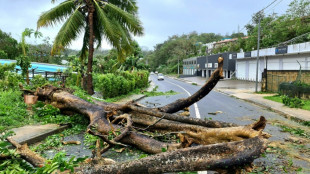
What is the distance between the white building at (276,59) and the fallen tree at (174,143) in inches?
1017

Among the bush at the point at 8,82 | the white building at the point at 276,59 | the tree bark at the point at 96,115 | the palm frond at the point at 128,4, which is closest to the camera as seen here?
the tree bark at the point at 96,115

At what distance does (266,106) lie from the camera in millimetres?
13953

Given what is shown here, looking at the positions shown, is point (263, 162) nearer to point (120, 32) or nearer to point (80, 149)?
point (80, 149)

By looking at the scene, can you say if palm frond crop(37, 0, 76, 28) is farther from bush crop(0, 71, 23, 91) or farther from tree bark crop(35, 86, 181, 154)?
tree bark crop(35, 86, 181, 154)

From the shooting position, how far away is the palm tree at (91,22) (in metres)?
13.6

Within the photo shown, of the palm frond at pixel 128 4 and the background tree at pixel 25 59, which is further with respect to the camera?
the palm frond at pixel 128 4

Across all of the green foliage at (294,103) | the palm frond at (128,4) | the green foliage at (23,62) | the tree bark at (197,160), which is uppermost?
the palm frond at (128,4)

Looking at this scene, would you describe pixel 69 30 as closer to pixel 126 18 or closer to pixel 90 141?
pixel 126 18

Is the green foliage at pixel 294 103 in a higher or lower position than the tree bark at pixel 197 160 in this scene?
lower

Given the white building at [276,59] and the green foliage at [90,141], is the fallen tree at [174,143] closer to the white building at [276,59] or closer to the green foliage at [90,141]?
the green foliage at [90,141]

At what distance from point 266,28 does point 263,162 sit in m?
51.5

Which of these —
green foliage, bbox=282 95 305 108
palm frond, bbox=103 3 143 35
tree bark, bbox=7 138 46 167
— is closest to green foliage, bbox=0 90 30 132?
tree bark, bbox=7 138 46 167

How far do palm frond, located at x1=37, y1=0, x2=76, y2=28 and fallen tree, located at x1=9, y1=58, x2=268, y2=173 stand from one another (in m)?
6.62

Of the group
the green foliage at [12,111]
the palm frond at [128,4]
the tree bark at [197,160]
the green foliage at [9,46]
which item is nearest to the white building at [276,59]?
the palm frond at [128,4]
